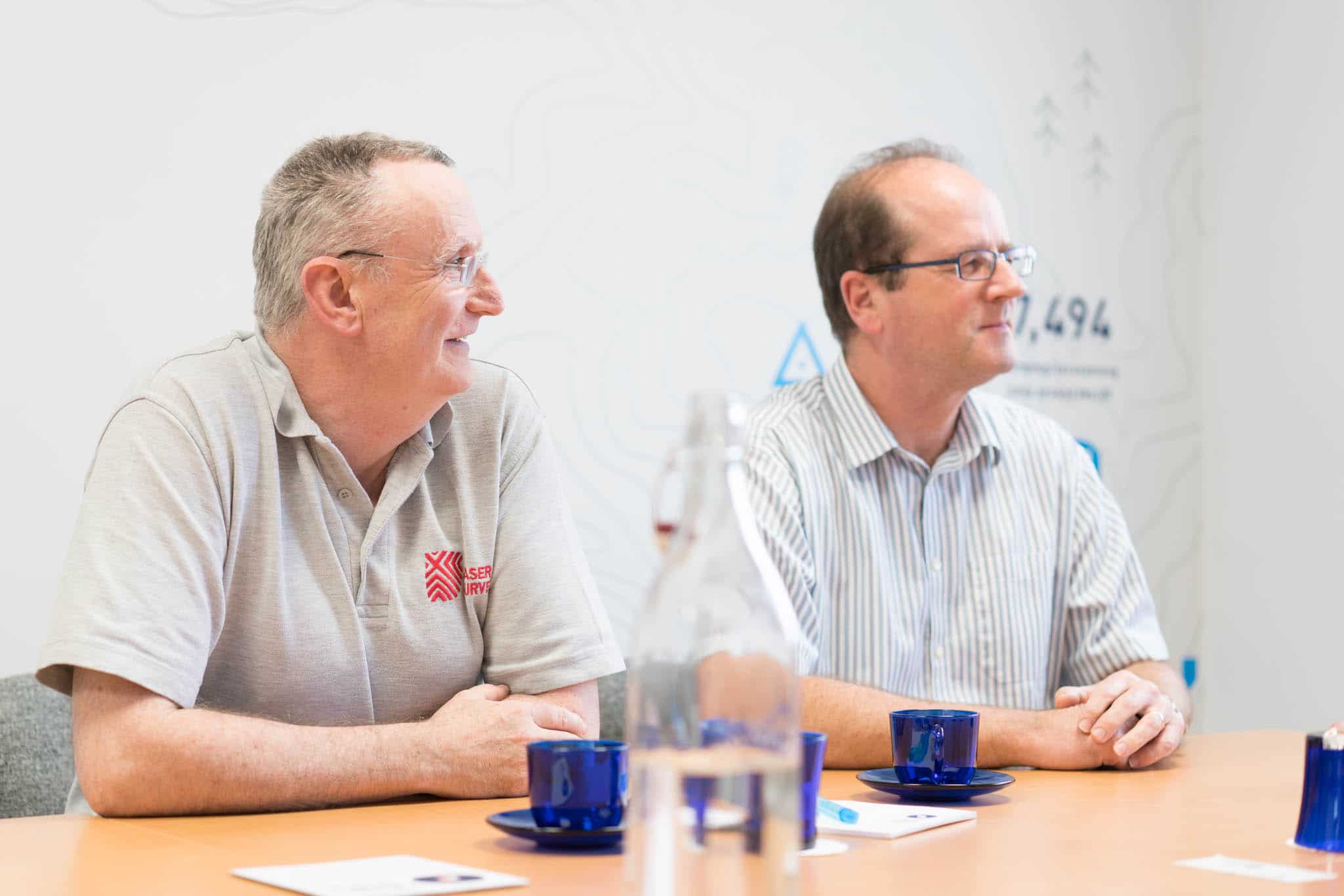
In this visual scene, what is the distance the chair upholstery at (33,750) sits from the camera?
1915 mm

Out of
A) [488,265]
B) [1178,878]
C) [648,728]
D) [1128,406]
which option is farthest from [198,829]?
[1128,406]

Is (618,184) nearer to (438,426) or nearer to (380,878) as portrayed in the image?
(438,426)

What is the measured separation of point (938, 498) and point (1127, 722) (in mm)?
655

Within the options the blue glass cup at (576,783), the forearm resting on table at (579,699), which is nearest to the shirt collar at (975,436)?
the forearm resting on table at (579,699)

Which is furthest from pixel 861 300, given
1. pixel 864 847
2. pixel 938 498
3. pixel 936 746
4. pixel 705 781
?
pixel 705 781

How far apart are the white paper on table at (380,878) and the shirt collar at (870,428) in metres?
1.35

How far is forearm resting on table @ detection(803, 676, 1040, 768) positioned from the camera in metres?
1.80

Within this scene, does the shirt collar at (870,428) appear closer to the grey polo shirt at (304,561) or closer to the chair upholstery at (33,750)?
the grey polo shirt at (304,561)

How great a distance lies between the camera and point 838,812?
1330 millimetres

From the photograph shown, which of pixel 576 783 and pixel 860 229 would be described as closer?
pixel 576 783

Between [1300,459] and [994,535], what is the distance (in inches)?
72.3

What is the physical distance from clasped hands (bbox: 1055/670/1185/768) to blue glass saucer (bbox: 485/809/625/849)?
82cm

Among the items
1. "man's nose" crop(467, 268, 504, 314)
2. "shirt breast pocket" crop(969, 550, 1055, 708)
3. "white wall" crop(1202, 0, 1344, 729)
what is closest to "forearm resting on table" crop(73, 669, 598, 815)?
"man's nose" crop(467, 268, 504, 314)

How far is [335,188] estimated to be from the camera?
1.90 metres
